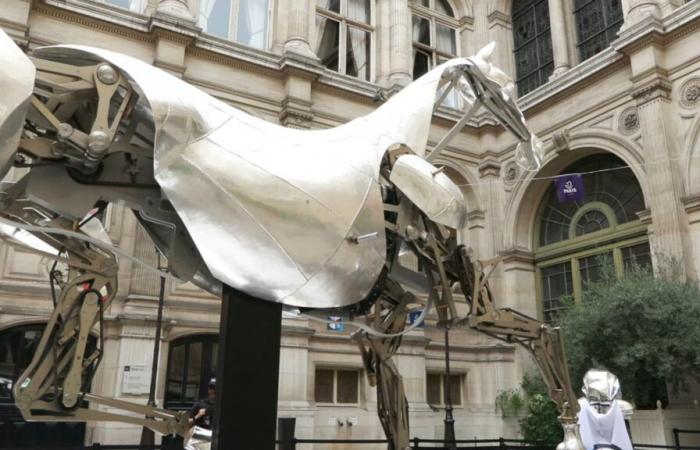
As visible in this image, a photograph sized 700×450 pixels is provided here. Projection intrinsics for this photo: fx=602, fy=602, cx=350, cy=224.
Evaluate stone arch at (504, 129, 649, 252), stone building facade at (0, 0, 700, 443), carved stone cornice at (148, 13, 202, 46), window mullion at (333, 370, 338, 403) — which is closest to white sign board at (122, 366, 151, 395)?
stone building facade at (0, 0, 700, 443)

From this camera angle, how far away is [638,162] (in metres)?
16.6

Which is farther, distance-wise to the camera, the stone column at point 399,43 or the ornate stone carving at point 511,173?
the ornate stone carving at point 511,173

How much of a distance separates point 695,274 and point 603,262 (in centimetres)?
209

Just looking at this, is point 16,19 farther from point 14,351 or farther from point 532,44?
point 532,44

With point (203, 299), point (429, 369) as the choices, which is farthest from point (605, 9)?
point (203, 299)

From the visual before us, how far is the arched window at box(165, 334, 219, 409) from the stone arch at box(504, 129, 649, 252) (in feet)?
35.0

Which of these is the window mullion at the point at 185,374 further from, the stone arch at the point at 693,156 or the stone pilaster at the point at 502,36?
the stone pilaster at the point at 502,36

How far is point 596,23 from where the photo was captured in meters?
20.0

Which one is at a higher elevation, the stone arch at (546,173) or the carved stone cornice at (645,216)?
the stone arch at (546,173)

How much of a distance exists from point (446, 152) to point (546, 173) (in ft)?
11.2

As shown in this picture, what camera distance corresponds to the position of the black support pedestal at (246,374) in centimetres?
351

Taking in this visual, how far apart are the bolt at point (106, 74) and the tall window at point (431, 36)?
20175 millimetres

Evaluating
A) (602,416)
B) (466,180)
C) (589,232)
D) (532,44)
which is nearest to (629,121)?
(589,232)

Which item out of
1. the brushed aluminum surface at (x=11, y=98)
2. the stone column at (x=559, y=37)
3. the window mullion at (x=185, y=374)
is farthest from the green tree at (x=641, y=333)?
the brushed aluminum surface at (x=11, y=98)
